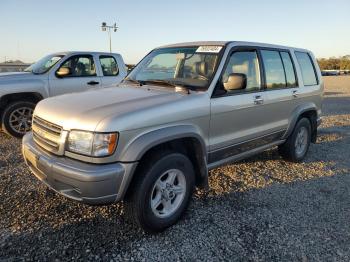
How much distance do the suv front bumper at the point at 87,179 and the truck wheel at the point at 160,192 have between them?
0.64 feet

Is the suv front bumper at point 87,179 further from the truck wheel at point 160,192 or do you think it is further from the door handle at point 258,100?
the door handle at point 258,100

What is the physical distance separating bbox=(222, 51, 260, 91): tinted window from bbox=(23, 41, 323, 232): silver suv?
0.05ft

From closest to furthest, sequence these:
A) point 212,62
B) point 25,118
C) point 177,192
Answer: point 177,192
point 212,62
point 25,118

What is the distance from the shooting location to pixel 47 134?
10.7ft

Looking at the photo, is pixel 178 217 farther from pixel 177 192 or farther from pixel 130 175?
pixel 130 175

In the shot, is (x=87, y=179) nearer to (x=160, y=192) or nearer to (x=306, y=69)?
(x=160, y=192)

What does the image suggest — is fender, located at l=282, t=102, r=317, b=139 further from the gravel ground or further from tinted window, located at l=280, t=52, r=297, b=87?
the gravel ground

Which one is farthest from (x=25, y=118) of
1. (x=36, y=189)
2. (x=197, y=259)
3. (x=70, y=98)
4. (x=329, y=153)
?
(x=329, y=153)

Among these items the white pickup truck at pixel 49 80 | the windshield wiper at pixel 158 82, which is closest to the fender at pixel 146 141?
the windshield wiper at pixel 158 82

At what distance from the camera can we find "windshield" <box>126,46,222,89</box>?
12.9 ft

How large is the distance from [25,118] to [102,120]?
4.87 metres

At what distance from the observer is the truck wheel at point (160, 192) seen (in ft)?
10.1

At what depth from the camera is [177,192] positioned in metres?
3.54

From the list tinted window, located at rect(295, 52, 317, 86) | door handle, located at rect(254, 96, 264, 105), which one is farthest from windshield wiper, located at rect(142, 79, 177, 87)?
tinted window, located at rect(295, 52, 317, 86)
